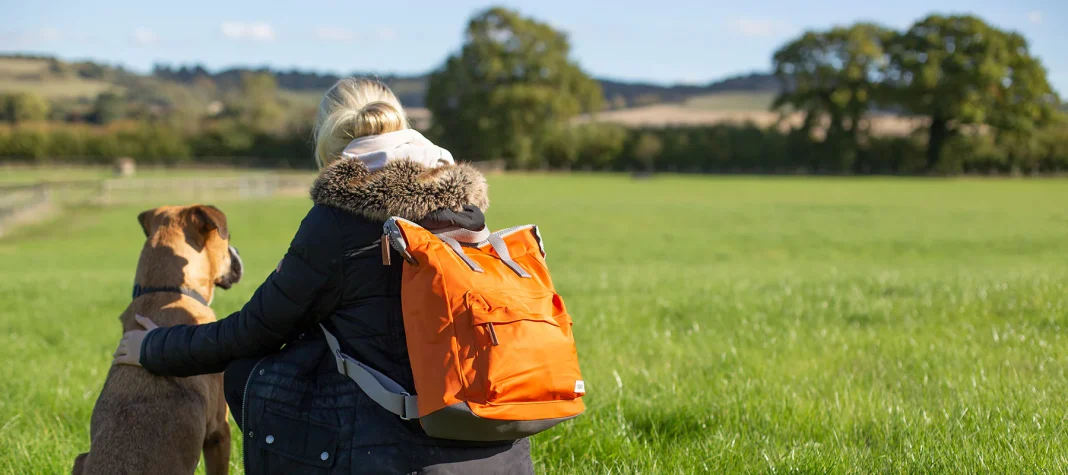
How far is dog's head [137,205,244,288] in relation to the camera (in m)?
3.80

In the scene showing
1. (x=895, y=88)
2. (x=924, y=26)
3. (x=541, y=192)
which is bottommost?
(x=541, y=192)

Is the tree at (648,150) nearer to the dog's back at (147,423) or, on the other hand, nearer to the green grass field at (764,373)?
the green grass field at (764,373)

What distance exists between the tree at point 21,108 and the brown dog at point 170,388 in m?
118

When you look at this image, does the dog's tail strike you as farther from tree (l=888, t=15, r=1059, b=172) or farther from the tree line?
tree (l=888, t=15, r=1059, b=172)

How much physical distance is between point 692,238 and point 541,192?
25.1 meters

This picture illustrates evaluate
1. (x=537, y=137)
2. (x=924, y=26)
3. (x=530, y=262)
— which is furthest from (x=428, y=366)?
(x=924, y=26)

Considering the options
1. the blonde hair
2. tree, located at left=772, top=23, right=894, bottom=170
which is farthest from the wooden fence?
tree, located at left=772, top=23, right=894, bottom=170

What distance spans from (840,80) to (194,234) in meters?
76.9

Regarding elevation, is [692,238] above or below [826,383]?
below

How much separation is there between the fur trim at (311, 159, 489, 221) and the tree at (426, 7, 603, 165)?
232ft

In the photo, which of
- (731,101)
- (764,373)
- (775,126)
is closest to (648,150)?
(775,126)

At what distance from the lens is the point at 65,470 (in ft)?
12.1

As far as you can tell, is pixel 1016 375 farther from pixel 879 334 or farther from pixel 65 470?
pixel 65 470

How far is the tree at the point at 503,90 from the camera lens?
242 feet
